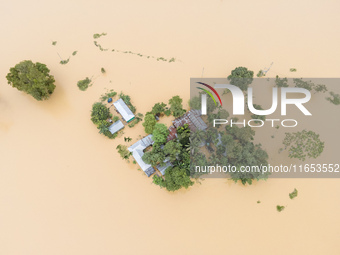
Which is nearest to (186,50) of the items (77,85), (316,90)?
(77,85)

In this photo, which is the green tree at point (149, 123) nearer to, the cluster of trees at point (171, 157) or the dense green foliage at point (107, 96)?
the cluster of trees at point (171, 157)

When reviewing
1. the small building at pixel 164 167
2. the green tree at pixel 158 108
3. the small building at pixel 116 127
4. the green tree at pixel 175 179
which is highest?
the green tree at pixel 158 108

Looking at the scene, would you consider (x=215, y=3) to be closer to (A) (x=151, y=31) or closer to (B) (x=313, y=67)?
(A) (x=151, y=31)

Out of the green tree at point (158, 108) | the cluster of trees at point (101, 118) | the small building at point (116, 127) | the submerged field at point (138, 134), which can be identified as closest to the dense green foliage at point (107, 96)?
the submerged field at point (138, 134)

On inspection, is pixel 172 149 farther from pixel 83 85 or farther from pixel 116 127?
Result: pixel 83 85

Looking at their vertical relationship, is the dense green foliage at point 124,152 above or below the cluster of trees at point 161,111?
below

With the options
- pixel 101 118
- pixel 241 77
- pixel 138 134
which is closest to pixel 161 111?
pixel 138 134
